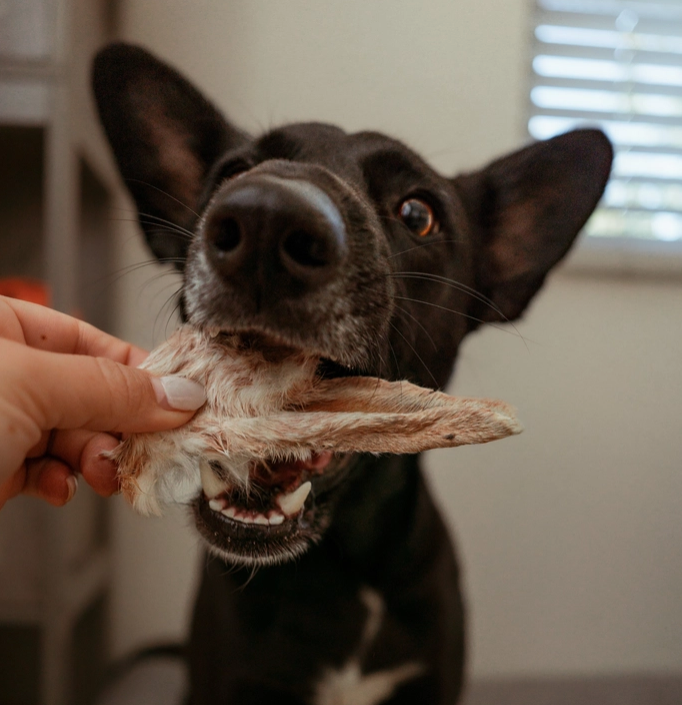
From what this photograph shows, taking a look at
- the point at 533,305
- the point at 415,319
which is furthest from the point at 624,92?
the point at 415,319

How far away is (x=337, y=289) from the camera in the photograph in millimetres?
551

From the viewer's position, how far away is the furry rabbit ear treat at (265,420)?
18.2 inches

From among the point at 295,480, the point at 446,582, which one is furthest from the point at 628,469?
the point at 295,480

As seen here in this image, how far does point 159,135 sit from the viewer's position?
950mm

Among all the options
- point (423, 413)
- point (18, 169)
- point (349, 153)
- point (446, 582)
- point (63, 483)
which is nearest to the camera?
point (423, 413)

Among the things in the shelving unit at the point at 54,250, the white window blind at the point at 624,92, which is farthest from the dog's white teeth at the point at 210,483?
the white window blind at the point at 624,92

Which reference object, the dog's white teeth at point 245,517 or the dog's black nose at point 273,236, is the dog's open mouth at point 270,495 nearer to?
the dog's white teeth at point 245,517

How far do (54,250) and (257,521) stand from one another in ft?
2.72

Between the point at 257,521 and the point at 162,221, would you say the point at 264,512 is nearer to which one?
the point at 257,521

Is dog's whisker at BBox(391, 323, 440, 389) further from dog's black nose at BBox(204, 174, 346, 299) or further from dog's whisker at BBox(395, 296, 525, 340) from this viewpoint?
dog's black nose at BBox(204, 174, 346, 299)

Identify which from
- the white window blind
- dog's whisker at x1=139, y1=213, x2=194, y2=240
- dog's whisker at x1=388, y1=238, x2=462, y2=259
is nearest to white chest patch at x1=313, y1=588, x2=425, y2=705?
dog's whisker at x1=388, y1=238, x2=462, y2=259

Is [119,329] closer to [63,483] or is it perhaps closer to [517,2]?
[63,483]

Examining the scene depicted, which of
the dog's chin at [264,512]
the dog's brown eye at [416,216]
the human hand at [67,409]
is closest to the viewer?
the human hand at [67,409]

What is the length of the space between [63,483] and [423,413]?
1.35 ft
